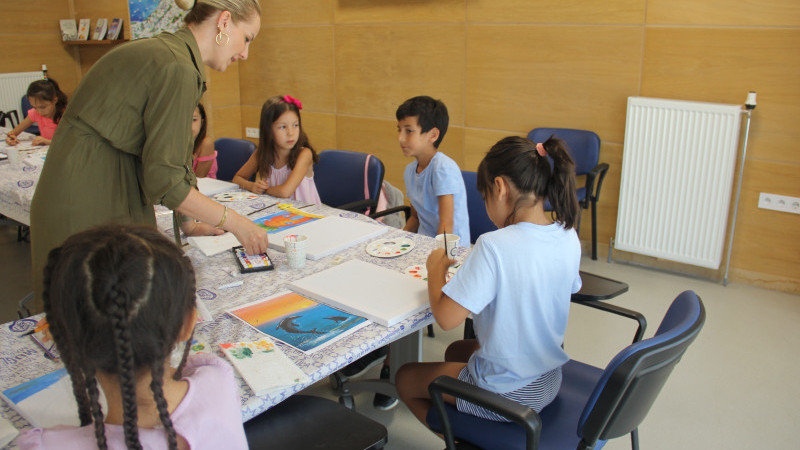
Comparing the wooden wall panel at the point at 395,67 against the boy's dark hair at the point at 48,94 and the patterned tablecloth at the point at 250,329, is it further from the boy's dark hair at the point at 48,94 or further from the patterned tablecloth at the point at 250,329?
the patterned tablecloth at the point at 250,329

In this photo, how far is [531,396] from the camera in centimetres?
154

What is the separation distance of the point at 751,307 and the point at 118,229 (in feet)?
10.3

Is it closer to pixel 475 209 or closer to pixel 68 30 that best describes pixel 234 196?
pixel 475 209

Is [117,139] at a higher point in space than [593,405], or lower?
higher

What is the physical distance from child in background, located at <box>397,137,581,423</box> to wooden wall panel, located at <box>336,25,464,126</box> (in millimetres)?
2778

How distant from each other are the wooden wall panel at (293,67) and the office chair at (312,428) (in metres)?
3.78

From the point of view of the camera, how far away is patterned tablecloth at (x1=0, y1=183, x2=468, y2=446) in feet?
4.31

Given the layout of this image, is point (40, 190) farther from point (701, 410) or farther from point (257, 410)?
point (701, 410)

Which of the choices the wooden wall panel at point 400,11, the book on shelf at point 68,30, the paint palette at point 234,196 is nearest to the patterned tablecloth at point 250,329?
the paint palette at point 234,196

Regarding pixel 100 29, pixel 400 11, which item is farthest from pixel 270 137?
pixel 100 29

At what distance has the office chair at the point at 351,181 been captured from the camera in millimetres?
3096

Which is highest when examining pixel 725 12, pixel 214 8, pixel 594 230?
pixel 725 12

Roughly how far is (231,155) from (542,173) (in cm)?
251

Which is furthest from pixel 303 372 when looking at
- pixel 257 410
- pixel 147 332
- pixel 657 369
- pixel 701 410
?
pixel 701 410
